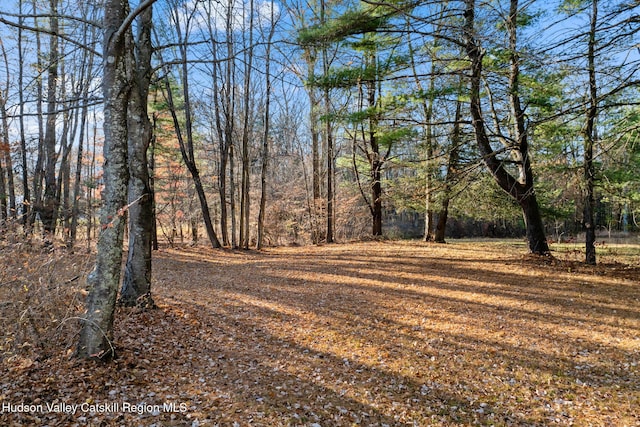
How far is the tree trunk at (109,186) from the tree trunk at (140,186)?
1493 mm

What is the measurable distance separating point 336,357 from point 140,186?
364cm

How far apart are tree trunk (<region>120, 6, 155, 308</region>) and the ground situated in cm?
46

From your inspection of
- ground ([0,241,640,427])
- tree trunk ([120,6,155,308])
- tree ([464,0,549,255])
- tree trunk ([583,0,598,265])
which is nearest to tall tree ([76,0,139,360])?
ground ([0,241,640,427])

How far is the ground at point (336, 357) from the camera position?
3.00 m

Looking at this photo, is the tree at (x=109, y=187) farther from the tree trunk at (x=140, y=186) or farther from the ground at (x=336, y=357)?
the tree trunk at (x=140, y=186)

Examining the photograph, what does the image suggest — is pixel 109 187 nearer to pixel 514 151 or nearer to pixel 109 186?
pixel 109 186

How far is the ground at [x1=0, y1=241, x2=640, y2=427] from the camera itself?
2996mm

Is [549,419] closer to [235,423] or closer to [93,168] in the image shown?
[235,423]

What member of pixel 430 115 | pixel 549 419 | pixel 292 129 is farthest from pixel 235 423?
pixel 292 129

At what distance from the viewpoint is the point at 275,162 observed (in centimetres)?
2506

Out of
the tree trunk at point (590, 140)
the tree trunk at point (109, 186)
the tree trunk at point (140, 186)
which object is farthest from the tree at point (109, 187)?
the tree trunk at point (590, 140)

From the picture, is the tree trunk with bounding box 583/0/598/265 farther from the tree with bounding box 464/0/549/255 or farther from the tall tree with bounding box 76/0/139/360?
the tall tree with bounding box 76/0/139/360

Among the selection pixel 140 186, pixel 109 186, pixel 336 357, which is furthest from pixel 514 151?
pixel 109 186

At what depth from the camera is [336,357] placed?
4.16m
